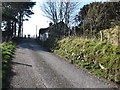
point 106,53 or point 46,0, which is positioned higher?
point 46,0

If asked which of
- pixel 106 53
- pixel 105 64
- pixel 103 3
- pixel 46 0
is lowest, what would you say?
pixel 105 64

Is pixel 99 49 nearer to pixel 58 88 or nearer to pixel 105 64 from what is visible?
pixel 105 64

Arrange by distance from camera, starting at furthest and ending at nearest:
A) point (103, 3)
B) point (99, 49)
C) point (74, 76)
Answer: point (103, 3)
point (99, 49)
point (74, 76)

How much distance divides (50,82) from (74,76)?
1.38 metres

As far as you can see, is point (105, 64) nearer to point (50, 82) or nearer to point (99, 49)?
point (99, 49)

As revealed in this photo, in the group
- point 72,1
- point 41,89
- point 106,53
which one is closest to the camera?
point 41,89

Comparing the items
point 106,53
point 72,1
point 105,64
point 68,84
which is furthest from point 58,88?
point 72,1

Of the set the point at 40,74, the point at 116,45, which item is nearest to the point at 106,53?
the point at 116,45

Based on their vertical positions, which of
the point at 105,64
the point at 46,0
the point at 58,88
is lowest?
the point at 58,88

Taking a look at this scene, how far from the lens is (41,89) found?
16.8ft

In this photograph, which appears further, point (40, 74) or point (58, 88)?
point (40, 74)

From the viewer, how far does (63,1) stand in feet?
78.2

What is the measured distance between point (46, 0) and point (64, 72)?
21.0 meters

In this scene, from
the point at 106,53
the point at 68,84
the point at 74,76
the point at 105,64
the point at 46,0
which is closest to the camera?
the point at 68,84
